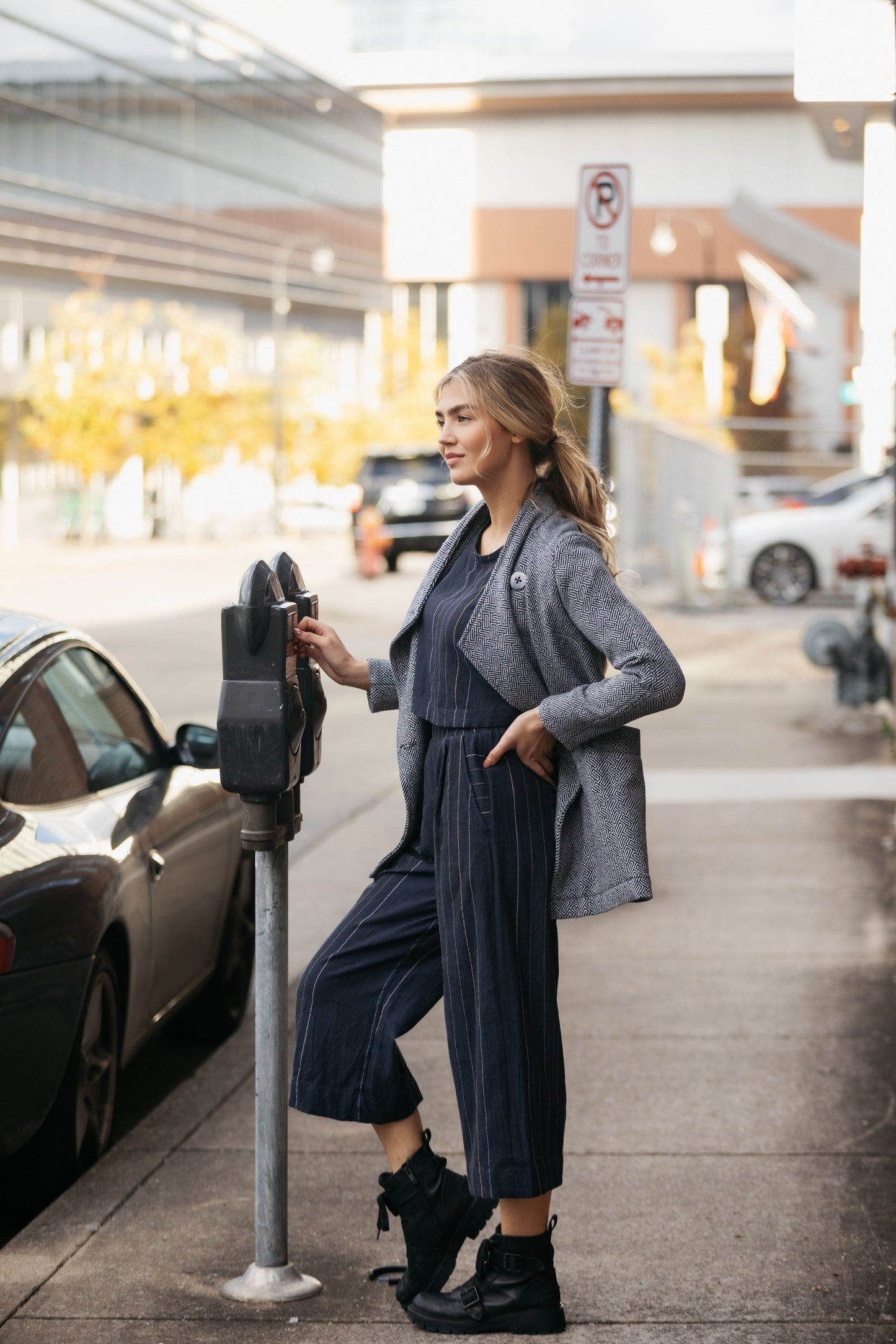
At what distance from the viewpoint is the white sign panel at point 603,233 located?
8.90m

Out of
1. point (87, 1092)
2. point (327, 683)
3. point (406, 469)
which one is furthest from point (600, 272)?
point (406, 469)

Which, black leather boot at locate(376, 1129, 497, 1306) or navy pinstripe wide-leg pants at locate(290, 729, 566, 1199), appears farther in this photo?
black leather boot at locate(376, 1129, 497, 1306)

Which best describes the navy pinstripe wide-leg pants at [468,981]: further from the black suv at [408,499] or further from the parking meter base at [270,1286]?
the black suv at [408,499]

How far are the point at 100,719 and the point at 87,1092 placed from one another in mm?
1095

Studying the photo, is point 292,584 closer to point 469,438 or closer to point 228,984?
point 469,438

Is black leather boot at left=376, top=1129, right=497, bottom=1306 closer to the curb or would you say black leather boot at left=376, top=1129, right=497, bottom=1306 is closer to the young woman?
the young woman

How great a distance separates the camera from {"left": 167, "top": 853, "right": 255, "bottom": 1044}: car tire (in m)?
5.74

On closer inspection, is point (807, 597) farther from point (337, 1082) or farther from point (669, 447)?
point (337, 1082)

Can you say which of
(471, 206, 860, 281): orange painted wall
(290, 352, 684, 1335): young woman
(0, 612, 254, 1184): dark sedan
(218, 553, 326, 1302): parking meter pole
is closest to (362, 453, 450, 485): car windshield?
(0, 612, 254, 1184): dark sedan

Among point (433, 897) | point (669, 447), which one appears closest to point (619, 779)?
point (433, 897)

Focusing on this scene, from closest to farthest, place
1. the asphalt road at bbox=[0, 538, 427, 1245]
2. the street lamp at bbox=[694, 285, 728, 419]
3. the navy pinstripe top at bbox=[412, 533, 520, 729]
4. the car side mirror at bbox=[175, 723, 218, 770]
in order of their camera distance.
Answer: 1. the navy pinstripe top at bbox=[412, 533, 520, 729]
2. the car side mirror at bbox=[175, 723, 218, 770]
3. the asphalt road at bbox=[0, 538, 427, 1245]
4. the street lamp at bbox=[694, 285, 728, 419]

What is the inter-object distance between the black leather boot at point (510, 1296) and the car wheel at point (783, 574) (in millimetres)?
20649

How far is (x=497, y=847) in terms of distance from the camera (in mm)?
3289

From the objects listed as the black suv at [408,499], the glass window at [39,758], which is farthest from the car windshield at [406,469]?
the glass window at [39,758]
